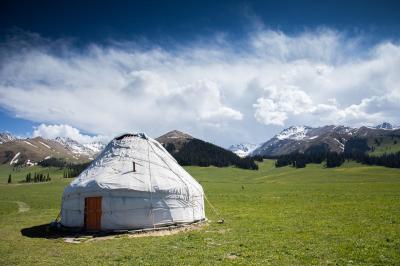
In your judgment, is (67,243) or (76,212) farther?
(76,212)

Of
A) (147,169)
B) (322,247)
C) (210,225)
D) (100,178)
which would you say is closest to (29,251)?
(100,178)

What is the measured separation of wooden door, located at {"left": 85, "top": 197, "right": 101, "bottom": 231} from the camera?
21875mm

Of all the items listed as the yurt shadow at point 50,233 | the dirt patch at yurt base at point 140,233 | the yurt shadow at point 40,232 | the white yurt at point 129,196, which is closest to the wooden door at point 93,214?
the white yurt at point 129,196

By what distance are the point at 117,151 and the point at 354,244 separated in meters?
16.5

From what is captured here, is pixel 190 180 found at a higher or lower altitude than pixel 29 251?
higher

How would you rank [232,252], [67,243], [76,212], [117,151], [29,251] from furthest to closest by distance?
[117,151] < [76,212] < [67,243] < [29,251] < [232,252]

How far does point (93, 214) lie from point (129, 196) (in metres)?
2.57

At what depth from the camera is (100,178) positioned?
73.0 feet

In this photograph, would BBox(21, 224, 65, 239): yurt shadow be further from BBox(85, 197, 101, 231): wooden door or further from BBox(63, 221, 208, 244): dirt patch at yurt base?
BBox(85, 197, 101, 231): wooden door

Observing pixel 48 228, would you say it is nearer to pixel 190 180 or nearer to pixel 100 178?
pixel 100 178

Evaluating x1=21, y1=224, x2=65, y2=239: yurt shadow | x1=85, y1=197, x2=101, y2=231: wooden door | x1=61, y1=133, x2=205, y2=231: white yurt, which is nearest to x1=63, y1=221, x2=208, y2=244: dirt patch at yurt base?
x1=61, y1=133, x2=205, y2=231: white yurt

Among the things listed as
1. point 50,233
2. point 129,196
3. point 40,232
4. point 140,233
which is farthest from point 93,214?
point 40,232

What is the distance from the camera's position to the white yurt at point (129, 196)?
21.7 m

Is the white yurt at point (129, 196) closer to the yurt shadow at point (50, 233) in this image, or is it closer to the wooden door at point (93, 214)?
the wooden door at point (93, 214)
